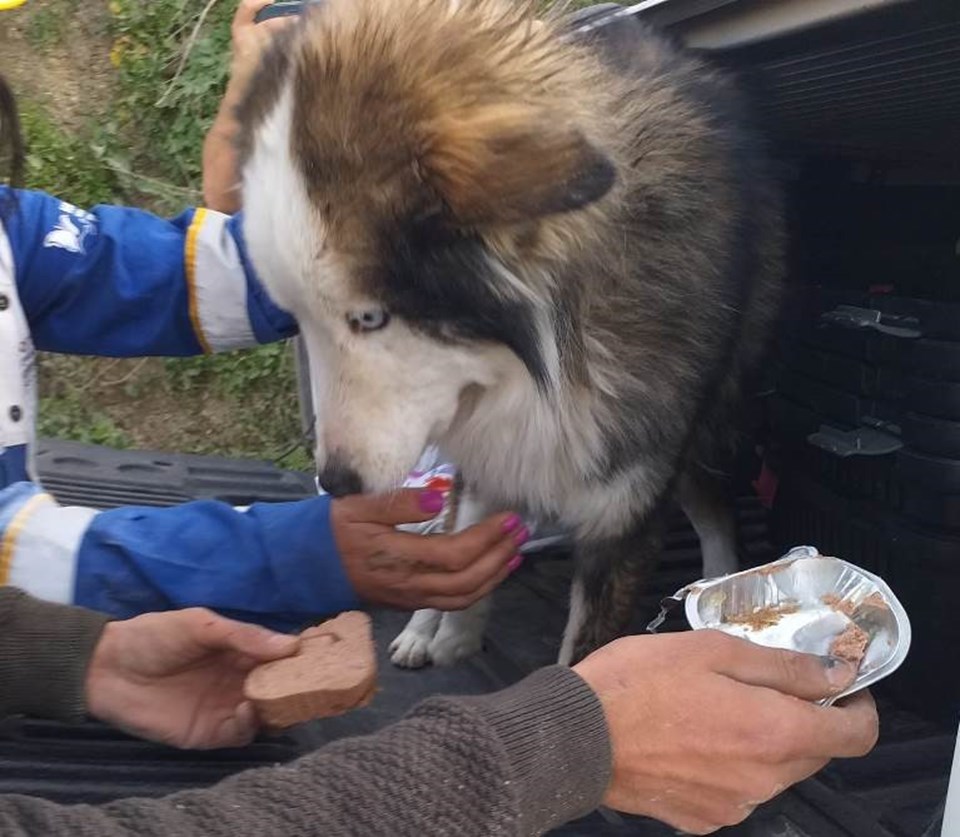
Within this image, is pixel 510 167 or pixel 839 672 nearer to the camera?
pixel 839 672

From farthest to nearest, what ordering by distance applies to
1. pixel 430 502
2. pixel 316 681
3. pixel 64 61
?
1. pixel 64 61
2. pixel 430 502
3. pixel 316 681

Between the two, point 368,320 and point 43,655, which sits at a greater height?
point 368,320

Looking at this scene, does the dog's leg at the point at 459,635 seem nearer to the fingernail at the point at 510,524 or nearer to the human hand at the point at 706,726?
the fingernail at the point at 510,524

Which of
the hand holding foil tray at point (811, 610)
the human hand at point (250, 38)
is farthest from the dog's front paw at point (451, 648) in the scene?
the human hand at point (250, 38)

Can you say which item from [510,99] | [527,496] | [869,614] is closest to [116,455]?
[527,496]

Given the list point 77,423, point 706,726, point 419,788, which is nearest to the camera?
point 419,788

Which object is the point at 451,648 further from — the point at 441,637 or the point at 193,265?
the point at 193,265

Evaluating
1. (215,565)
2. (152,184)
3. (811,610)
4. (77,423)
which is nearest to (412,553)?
(215,565)

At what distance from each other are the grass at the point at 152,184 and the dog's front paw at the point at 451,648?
2014 millimetres

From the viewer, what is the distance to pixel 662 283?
60.9 inches

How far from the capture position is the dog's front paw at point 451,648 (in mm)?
1781

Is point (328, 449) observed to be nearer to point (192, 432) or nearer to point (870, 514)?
point (870, 514)

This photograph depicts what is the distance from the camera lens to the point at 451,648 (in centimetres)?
179

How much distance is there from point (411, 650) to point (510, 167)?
91 cm
